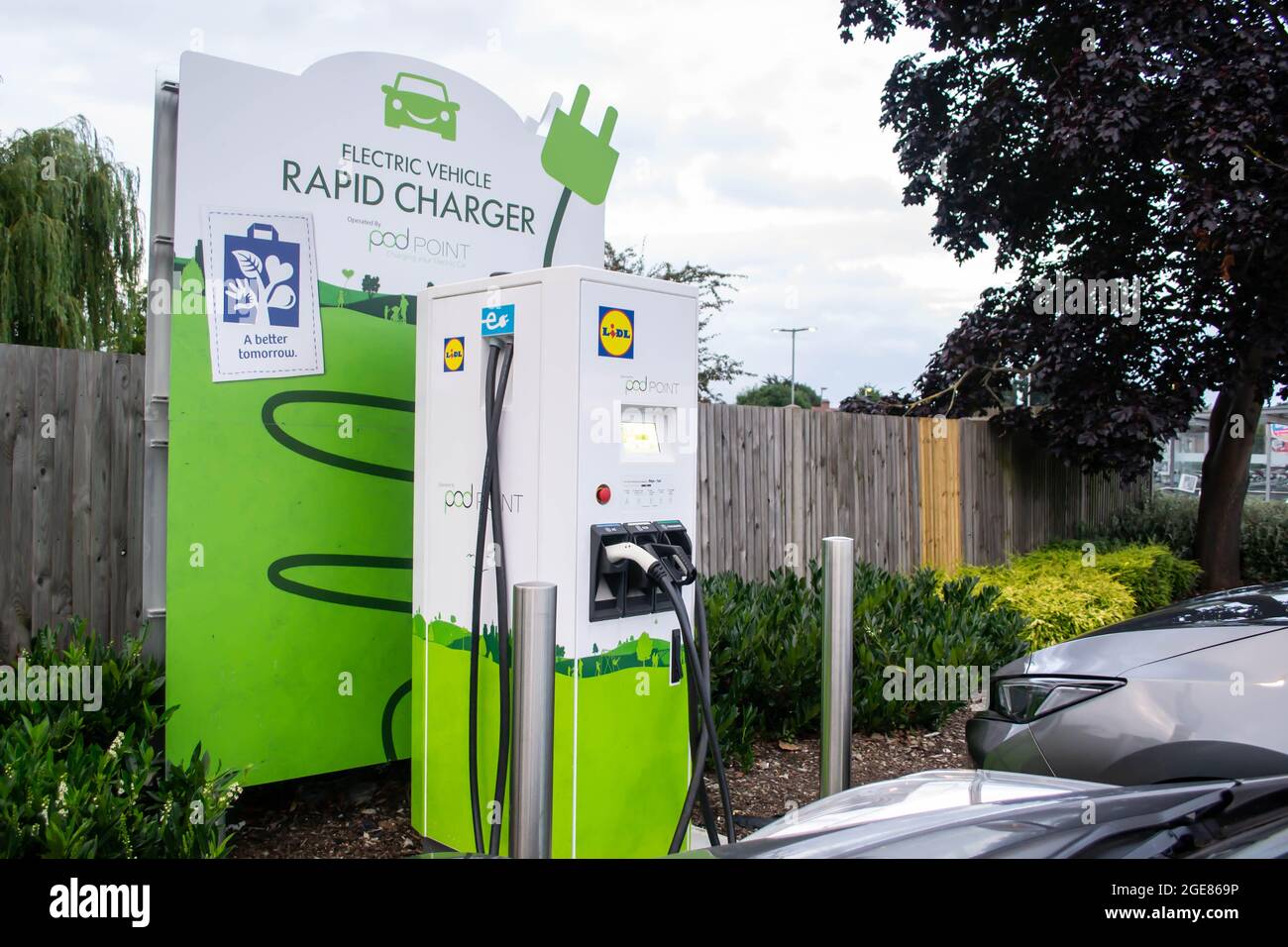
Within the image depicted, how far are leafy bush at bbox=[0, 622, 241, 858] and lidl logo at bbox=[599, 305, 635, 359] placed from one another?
2.14 meters

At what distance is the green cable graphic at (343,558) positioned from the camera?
4.14 metres

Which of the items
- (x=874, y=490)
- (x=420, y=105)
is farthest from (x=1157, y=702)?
(x=874, y=490)

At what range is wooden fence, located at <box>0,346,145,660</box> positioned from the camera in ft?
14.5

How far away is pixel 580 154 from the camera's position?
16.7ft

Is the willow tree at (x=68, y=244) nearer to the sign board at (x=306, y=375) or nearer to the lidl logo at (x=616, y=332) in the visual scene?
the sign board at (x=306, y=375)

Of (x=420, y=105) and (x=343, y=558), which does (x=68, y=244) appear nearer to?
(x=420, y=105)

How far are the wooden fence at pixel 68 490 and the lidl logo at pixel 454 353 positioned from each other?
2.01m

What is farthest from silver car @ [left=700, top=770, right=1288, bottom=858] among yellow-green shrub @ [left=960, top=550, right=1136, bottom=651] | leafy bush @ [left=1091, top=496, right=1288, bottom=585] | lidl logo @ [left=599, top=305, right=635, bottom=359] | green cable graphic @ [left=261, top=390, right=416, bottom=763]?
leafy bush @ [left=1091, top=496, right=1288, bottom=585]

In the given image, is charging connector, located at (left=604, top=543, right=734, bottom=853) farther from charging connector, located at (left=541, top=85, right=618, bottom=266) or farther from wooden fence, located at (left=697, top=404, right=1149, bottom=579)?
wooden fence, located at (left=697, top=404, right=1149, bottom=579)

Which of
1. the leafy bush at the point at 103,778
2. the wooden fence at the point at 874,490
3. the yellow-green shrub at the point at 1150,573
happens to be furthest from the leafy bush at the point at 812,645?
the yellow-green shrub at the point at 1150,573

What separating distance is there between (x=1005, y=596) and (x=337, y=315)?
21.3 feet
